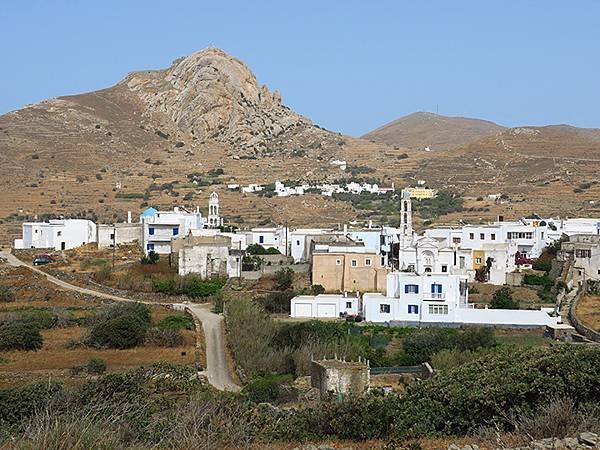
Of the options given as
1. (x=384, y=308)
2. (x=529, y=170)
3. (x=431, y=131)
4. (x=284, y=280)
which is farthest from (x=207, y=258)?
(x=431, y=131)

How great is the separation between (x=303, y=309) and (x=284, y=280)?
3763 mm

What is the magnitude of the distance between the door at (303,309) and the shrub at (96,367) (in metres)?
9.68

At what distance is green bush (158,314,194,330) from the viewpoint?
82.4 ft

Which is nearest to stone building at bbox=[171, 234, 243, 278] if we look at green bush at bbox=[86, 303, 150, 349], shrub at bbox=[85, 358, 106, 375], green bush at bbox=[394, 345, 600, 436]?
green bush at bbox=[86, 303, 150, 349]

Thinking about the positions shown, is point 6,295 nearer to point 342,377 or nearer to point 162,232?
point 162,232

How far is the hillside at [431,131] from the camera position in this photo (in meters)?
148

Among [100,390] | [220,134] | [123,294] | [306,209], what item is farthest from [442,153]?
[100,390]

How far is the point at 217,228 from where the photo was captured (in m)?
40.1

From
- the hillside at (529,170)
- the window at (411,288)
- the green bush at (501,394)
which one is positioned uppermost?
the hillside at (529,170)

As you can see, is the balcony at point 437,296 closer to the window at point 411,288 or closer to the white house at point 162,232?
the window at point 411,288

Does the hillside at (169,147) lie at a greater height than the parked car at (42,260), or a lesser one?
greater

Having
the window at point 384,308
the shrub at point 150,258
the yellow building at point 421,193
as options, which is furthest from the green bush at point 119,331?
the yellow building at point 421,193

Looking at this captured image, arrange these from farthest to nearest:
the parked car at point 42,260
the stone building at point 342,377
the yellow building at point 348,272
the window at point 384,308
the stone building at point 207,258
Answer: the parked car at point 42,260 → the stone building at point 207,258 → the yellow building at point 348,272 → the window at point 384,308 → the stone building at point 342,377

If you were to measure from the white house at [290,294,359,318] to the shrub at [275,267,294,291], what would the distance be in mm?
3132
